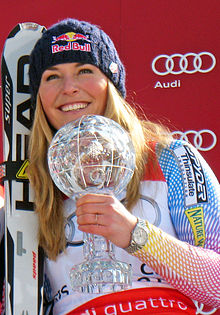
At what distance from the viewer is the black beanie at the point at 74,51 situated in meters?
2.10

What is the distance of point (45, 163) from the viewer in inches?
83.1

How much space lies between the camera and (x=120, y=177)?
5.08 ft

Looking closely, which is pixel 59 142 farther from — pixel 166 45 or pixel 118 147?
pixel 166 45

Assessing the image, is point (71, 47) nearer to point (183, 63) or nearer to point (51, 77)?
point (51, 77)

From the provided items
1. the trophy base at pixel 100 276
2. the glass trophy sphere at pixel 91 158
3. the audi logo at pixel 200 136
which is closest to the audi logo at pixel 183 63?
the audi logo at pixel 200 136

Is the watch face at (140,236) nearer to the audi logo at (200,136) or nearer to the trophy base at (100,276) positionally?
the trophy base at (100,276)

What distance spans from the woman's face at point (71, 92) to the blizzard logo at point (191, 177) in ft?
0.95

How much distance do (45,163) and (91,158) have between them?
612 mm

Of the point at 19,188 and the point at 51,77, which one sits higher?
the point at 51,77

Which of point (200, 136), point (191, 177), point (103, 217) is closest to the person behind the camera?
point (103, 217)

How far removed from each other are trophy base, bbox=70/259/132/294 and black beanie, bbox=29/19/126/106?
77cm

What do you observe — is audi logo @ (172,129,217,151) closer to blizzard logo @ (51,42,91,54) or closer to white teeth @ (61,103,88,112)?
blizzard logo @ (51,42,91,54)

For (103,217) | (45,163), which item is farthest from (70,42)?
(103,217)

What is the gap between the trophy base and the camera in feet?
4.96
